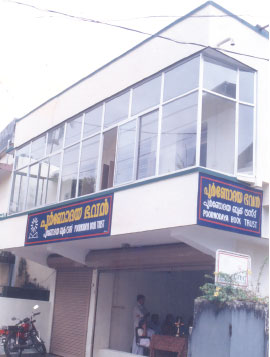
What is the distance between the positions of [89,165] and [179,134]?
2.92 metres

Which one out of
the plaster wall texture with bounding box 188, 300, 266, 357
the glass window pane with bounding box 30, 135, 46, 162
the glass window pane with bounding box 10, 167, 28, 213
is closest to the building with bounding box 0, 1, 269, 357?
the glass window pane with bounding box 30, 135, 46, 162

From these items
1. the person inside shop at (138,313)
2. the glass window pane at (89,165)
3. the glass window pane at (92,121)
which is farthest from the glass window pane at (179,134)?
the person inside shop at (138,313)

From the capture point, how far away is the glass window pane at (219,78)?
9070 mm

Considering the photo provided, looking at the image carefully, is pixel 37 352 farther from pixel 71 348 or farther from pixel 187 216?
pixel 187 216

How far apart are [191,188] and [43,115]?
24.1 ft

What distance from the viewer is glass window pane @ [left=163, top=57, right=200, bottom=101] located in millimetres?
9156

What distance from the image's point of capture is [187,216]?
8180 mm

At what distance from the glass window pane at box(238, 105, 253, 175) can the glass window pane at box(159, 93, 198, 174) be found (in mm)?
925

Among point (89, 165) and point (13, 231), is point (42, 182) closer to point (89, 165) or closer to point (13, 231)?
point (13, 231)

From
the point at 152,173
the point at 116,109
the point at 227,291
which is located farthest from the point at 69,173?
the point at 227,291

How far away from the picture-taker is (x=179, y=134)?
951 centimetres

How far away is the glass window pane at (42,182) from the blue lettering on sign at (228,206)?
6149mm

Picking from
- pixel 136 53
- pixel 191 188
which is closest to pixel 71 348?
pixel 191 188

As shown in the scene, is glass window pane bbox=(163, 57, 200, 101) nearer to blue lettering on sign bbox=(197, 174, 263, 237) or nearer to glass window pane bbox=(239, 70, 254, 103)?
glass window pane bbox=(239, 70, 254, 103)
